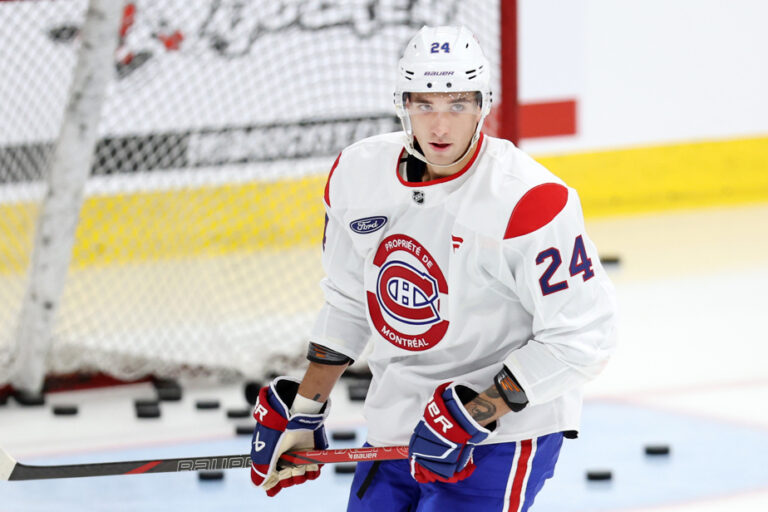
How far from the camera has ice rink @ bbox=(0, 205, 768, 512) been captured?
3791mm

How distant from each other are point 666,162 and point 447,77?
5.74 m

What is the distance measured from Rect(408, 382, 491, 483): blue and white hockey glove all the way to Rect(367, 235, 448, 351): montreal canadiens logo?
0.39 feet

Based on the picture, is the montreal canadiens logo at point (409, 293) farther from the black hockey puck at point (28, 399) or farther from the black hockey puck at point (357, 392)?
the black hockey puck at point (28, 399)

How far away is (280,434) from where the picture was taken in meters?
2.52

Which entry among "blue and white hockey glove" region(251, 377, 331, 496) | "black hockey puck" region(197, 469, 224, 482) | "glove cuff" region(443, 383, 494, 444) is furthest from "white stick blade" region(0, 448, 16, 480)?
"black hockey puck" region(197, 469, 224, 482)

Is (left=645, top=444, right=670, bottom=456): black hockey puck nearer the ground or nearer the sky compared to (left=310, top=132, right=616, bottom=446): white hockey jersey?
nearer the ground

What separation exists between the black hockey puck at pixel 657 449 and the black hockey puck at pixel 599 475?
256mm

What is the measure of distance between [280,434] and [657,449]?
1.89 meters

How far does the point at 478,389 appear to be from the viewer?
91.0 inches

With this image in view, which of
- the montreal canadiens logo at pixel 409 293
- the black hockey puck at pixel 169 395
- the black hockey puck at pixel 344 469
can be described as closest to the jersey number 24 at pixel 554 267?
the montreal canadiens logo at pixel 409 293

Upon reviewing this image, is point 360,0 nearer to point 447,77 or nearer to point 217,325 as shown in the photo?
point 217,325

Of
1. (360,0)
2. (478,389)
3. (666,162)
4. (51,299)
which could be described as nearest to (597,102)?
(666,162)

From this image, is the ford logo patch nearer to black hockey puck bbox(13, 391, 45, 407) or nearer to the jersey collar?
the jersey collar

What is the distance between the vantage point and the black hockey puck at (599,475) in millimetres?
3875
